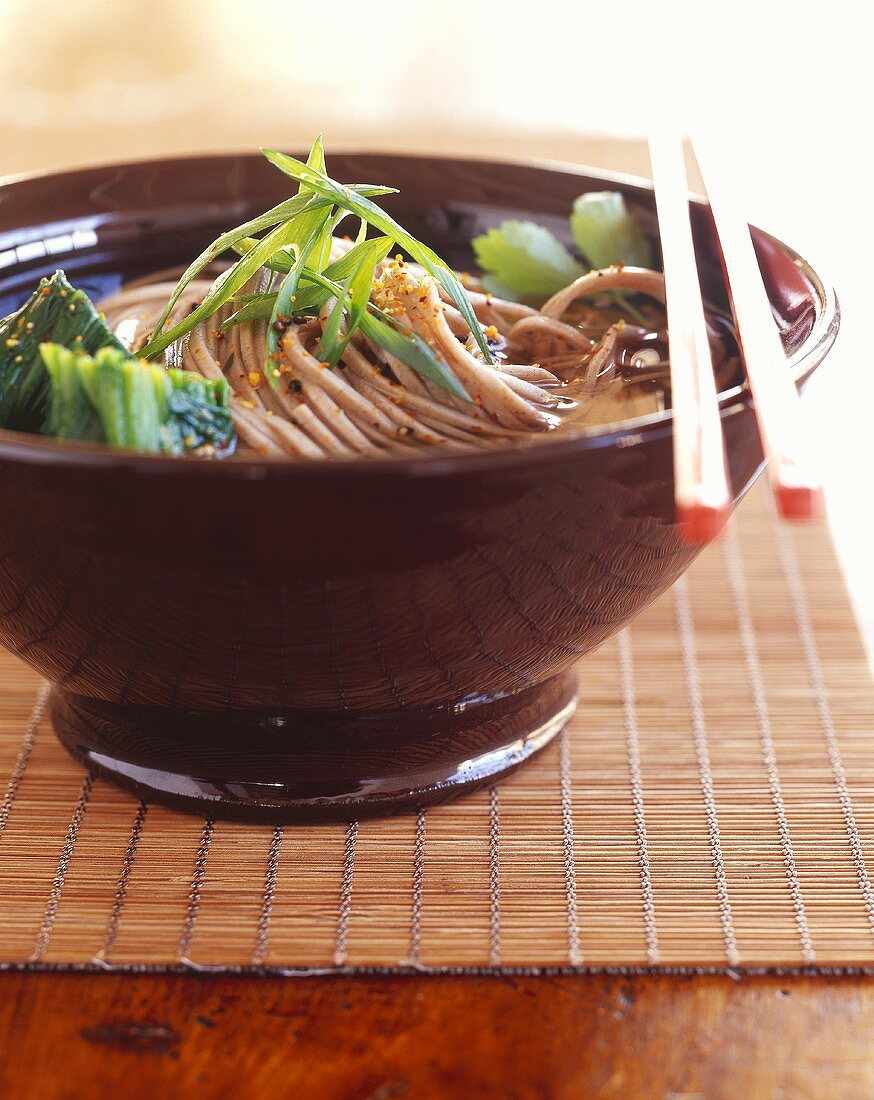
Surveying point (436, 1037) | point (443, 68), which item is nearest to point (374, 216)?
point (436, 1037)

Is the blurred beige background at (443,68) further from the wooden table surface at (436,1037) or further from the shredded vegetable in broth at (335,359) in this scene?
the wooden table surface at (436,1037)

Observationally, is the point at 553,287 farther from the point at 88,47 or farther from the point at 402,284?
the point at 88,47

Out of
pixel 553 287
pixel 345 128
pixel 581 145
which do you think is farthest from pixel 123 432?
pixel 345 128

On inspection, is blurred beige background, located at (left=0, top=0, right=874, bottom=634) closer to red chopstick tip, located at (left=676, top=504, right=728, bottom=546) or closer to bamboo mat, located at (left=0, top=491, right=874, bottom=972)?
bamboo mat, located at (left=0, top=491, right=874, bottom=972)

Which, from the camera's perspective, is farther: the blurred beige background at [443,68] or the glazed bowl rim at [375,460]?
the blurred beige background at [443,68]

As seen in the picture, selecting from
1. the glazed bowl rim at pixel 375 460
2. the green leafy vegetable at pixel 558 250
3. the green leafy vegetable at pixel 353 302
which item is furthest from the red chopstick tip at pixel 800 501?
the green leafy vegetable at pixel 558 250

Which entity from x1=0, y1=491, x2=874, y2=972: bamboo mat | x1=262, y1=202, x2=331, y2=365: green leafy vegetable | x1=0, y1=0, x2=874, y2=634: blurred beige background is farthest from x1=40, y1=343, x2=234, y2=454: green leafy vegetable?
x1=0, y1=0, x2=874, y2=634: blurred beige background
